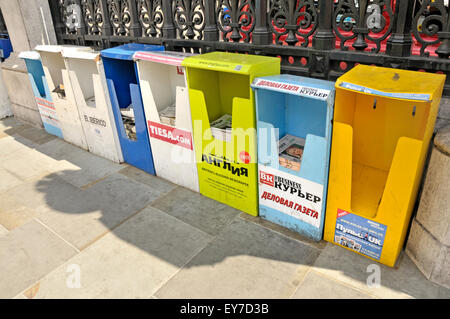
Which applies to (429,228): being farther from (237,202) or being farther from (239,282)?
(237,202)

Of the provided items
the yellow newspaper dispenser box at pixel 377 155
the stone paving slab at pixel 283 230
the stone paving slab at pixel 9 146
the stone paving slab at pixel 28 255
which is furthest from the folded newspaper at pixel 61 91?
the yellow newspaper dispenser box at pixel 377 155

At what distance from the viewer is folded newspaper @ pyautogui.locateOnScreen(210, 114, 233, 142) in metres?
3.24

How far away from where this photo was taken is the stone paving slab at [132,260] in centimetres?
265

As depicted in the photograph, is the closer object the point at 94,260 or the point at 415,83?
the point at 415,83

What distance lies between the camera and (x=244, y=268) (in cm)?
278

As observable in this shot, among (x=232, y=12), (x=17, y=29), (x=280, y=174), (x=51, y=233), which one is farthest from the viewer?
(x=17, y=29)

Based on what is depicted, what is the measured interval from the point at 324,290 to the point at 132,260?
5.22ft

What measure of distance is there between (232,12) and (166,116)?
133 centimetres

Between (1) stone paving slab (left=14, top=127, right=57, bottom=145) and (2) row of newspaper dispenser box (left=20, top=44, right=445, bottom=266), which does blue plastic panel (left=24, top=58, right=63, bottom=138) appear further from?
(2) row of newspaper dispenser box (left=20, top=44, right=445, bottom=266)

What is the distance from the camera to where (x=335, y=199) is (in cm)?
282

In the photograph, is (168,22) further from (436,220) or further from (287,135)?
(436,220)

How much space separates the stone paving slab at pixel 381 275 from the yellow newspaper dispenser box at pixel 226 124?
869 millimetres

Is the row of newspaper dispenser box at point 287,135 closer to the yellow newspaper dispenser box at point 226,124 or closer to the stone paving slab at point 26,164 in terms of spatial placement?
the yellow newspaper dispenser box at point 226,124
